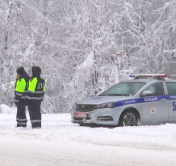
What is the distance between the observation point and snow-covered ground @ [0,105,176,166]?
276 inches

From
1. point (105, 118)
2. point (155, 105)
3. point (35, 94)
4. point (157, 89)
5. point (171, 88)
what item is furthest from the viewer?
point (171, 88)

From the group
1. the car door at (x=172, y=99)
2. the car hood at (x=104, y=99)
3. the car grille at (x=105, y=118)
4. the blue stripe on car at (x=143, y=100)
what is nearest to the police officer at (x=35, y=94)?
the car hood at (x=104, y=99)

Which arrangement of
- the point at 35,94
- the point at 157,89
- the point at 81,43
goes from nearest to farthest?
the point at 35,94
the point at 157,89
the point at 81,43

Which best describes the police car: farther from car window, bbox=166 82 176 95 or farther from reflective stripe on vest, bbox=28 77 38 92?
reflective stripe on vest, bbox=28 77 38 92

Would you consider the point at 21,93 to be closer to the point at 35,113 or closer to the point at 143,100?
the point at 35,113

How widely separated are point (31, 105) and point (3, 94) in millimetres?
13960

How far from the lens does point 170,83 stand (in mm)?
13016

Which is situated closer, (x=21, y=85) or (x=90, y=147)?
(x=90, y=147)

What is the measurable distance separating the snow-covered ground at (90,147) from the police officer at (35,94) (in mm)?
428

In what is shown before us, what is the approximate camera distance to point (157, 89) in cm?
1262

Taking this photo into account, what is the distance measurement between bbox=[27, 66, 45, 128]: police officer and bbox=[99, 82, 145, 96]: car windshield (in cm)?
222

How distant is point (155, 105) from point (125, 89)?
3.22 feet

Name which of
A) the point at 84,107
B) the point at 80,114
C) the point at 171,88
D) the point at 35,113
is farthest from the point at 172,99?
the point at 35,113

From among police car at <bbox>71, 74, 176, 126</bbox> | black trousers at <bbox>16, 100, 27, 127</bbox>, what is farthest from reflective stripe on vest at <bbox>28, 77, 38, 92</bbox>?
police car at <bbox>71, 74, 176, 126</bbox>
